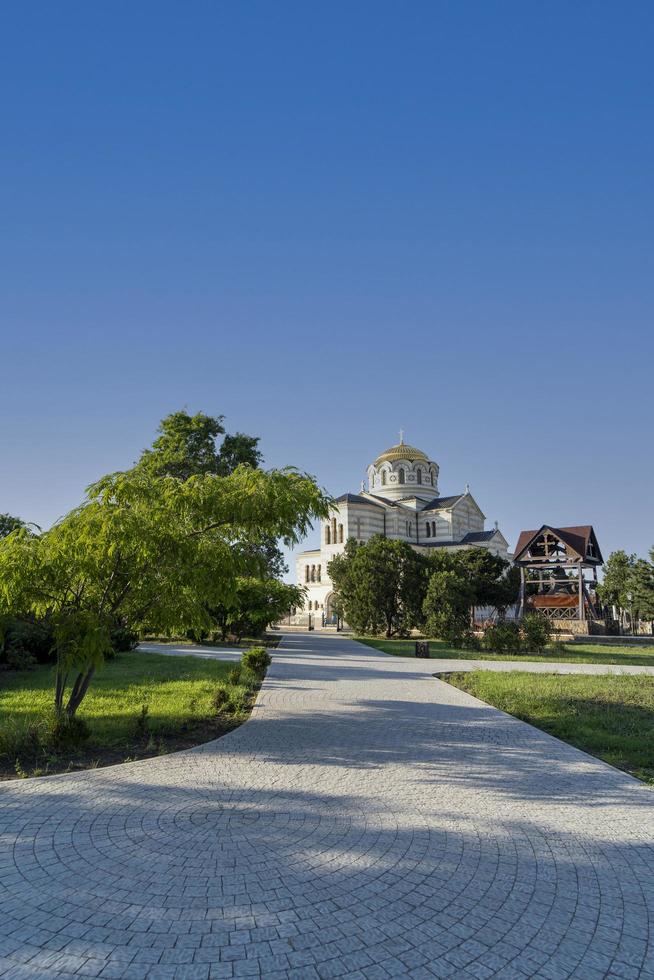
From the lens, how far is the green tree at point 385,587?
3306 cm

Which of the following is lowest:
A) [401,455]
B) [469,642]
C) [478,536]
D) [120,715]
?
[469,642]

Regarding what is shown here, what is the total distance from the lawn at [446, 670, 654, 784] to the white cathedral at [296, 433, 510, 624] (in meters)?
32.5

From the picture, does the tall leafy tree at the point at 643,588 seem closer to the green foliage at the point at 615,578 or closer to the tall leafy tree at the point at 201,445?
the green foliage at the point at 615,578

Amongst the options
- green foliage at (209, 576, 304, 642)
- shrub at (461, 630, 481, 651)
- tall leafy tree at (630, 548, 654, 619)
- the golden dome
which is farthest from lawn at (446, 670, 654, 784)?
the golden dome

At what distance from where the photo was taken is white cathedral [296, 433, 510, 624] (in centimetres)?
5031

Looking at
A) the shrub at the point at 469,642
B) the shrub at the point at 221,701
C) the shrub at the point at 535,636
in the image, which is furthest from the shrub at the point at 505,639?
the shrub at the point at 221,701

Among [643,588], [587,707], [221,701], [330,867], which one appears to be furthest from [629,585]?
[330,867]

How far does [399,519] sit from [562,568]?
55.0 ft

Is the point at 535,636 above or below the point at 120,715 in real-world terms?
above

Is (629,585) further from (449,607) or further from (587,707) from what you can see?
(587,707)

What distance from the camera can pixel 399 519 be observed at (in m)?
51.7

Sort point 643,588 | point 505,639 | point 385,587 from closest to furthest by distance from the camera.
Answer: point 505,639 → point 385,587 → point 643,588

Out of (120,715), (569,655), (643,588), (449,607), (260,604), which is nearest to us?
(120,715)

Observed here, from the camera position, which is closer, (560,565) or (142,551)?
(142,551)
